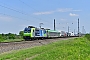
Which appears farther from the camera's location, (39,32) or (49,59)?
(39,32)

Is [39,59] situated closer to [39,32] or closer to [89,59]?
[89,59]

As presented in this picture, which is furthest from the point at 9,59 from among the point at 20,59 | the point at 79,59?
the point at 79,59

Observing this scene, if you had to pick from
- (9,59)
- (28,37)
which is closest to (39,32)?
(28,37)

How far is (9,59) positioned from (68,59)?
4.43m

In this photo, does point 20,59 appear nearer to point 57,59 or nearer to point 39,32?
point 57,59

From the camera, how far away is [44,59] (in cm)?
1548

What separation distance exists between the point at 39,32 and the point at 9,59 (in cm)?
4836

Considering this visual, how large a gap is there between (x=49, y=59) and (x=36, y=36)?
4791 centimetres

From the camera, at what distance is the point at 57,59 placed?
15.2 meters

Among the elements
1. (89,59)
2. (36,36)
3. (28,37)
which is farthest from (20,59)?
(36,36)

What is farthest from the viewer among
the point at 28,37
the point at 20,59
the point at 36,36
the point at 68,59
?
the point at 36,36

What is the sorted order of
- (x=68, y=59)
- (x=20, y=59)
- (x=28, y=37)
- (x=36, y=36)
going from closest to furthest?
(x=68, y=59), (x=20, y=59), (x=28, y=37), (x=36, y=36)

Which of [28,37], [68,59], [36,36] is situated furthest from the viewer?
[36,36]

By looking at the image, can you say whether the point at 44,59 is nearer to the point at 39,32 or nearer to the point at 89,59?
the point at 89,59
